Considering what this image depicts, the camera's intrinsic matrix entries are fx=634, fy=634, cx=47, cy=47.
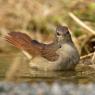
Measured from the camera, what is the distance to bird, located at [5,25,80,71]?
7.27m

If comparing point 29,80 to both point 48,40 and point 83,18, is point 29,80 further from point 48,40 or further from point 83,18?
point 83,18

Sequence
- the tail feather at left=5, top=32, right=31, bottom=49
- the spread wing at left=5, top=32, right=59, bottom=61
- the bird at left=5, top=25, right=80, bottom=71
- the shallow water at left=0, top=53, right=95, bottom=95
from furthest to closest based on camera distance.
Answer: the tail feather at left=5, top=32, right=31, bottom=49 → the spread wing at left=5, top=32, right=59, bottom=61 → the bird at left=5, top=25, right=80, bottom=71 → the shallow water at left=0, top=53, right=95, bottom=95

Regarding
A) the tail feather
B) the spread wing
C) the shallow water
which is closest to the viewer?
the shallow water

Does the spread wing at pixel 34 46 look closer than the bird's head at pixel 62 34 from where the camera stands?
No

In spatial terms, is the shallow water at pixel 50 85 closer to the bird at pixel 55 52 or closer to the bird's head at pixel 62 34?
the bird at pixel 55 52

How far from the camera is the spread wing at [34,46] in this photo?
749cm

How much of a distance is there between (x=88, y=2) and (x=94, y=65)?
2764 millimetres

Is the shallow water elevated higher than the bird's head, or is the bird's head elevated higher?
the bird's head

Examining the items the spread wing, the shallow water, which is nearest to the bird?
the spread wing

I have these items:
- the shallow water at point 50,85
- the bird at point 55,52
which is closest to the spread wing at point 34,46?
the bird at point 55,52

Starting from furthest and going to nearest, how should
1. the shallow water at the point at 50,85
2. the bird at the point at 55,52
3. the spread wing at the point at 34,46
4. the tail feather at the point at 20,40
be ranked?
the tail feather at the point at 20,40 < the spread wing at the point at 34,46 < the bird at the point at 55,52 < the shallow water at the point at 50,85

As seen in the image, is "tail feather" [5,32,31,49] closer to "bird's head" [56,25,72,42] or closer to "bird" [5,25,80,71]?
"bird" [5,25,80,71]

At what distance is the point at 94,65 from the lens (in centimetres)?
759

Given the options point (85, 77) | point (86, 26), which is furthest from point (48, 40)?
point (85, 77)
